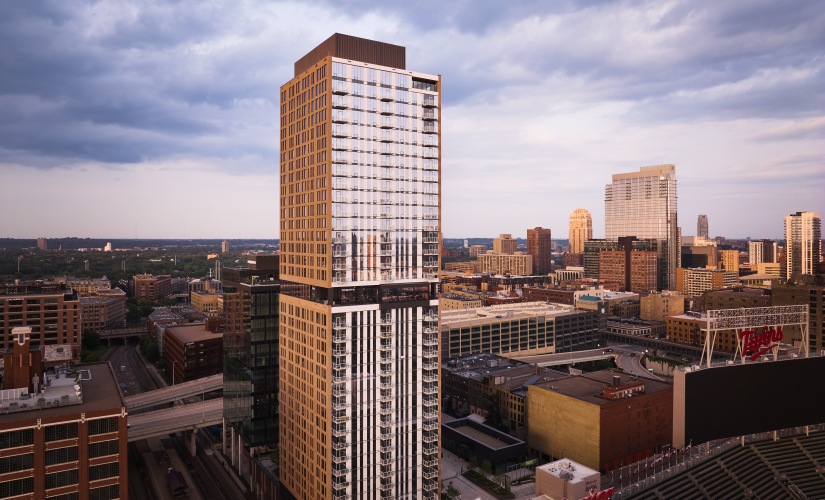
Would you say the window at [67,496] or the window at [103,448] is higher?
the window at [103,448]

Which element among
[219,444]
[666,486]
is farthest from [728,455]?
[219,444]

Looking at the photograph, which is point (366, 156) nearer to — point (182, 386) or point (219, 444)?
point (219, 444)

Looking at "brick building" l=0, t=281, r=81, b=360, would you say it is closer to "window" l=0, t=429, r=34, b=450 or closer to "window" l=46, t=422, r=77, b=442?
"window" l=46, t=422, r=77, b=442

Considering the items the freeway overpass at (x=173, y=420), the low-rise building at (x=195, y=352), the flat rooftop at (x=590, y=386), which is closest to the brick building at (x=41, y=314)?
the low-rise building at (x=195, y=352)

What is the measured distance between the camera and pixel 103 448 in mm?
74062

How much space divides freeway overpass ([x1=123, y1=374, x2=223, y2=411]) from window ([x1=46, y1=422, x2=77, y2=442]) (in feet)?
220

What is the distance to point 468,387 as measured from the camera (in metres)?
150

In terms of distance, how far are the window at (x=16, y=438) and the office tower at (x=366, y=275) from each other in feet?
116

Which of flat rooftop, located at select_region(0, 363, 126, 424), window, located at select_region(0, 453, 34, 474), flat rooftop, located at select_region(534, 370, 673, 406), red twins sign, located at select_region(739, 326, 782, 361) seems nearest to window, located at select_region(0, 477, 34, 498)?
window, located at select_region(0, 453, 34, 474)

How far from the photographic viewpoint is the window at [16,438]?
68.6 meters

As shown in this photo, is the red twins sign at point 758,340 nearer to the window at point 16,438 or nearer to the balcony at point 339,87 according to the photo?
the balcony at point 339,87

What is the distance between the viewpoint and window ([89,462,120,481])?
241ft

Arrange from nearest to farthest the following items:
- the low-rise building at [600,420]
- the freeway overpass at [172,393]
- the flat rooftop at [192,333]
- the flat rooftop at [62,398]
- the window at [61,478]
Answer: the window at [61,478] < the flat rooftop at [62,398] < the low-rise building at [600,420] < the freeway overpass at [172,393] < the flat rooftop at [192,333]

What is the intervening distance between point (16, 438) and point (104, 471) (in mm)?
11130
